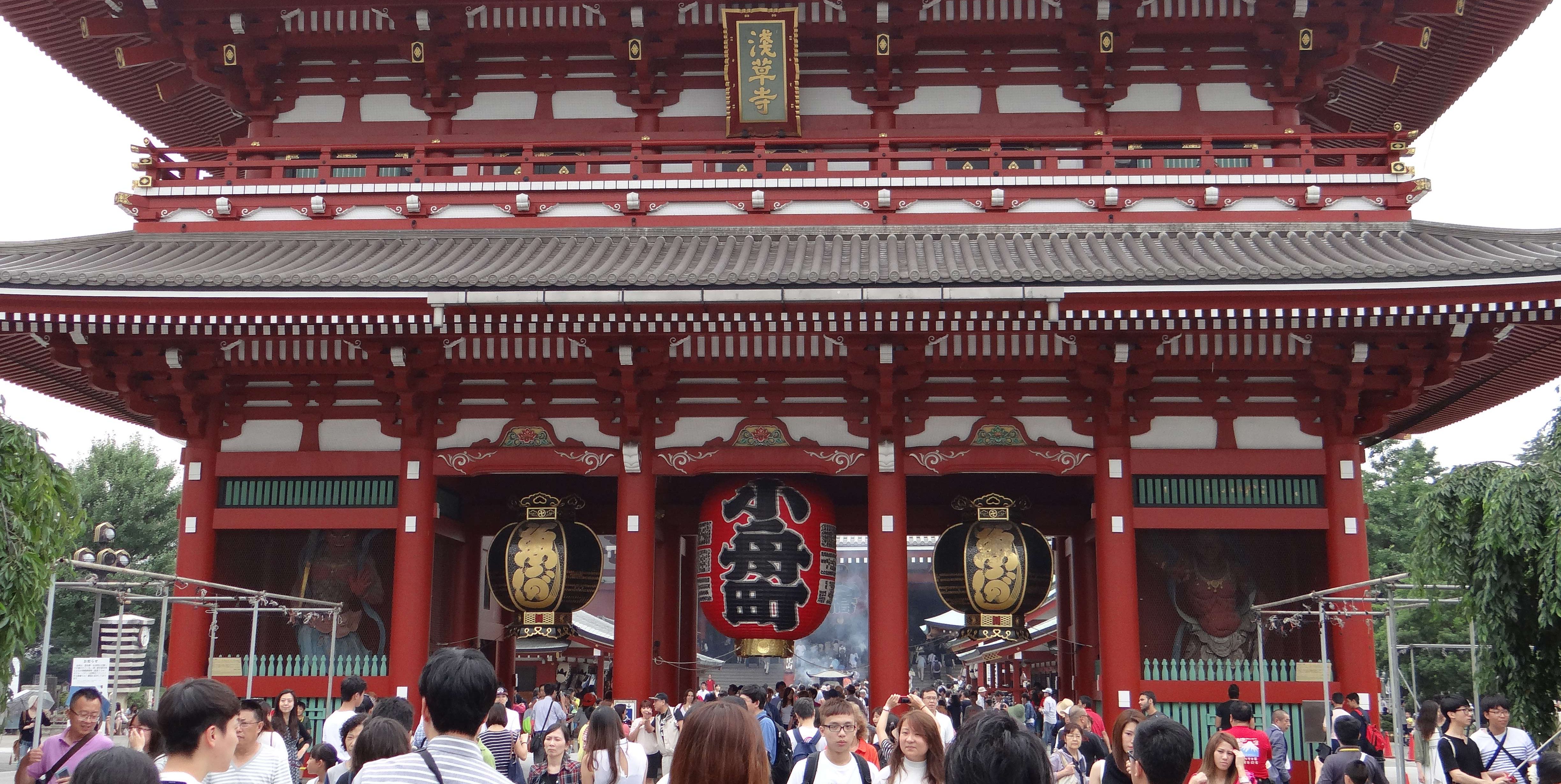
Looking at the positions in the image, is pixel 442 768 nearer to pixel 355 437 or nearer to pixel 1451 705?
pixel 1451 705

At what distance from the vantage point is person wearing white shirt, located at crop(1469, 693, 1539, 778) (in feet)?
27.6

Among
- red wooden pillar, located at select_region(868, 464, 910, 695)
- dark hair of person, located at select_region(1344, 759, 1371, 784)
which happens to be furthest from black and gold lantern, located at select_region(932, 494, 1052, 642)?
dark hair of person, located at select_region(1344, 759, 1371, 784)

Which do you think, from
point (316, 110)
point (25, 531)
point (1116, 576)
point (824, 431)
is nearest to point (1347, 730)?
point (1116, 576)

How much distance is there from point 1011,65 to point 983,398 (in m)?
5.15

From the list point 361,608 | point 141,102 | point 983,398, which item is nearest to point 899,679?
point 983,398

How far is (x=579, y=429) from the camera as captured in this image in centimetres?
1513

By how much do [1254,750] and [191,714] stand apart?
7.64m

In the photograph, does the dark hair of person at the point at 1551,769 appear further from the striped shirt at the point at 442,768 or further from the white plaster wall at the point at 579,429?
the white plaster wall at the point at 579,429

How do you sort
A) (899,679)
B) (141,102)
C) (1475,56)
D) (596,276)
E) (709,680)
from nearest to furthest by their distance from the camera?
(596,276) < (899,679) < (1475,56) < (141,102) < (709,680)

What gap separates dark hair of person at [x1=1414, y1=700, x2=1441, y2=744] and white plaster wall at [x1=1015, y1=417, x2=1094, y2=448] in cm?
560

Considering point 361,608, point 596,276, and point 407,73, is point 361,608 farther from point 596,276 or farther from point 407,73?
point 407,73

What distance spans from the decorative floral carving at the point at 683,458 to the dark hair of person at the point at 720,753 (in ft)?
34.9

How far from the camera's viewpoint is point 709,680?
73.4 feet

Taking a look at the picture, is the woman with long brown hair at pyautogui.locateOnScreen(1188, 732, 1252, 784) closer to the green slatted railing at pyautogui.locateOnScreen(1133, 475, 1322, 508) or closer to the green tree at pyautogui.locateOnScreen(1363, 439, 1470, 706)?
the green slatted railing at pyautogui.locateOnScreen(1133, 475, 1322, 508)
